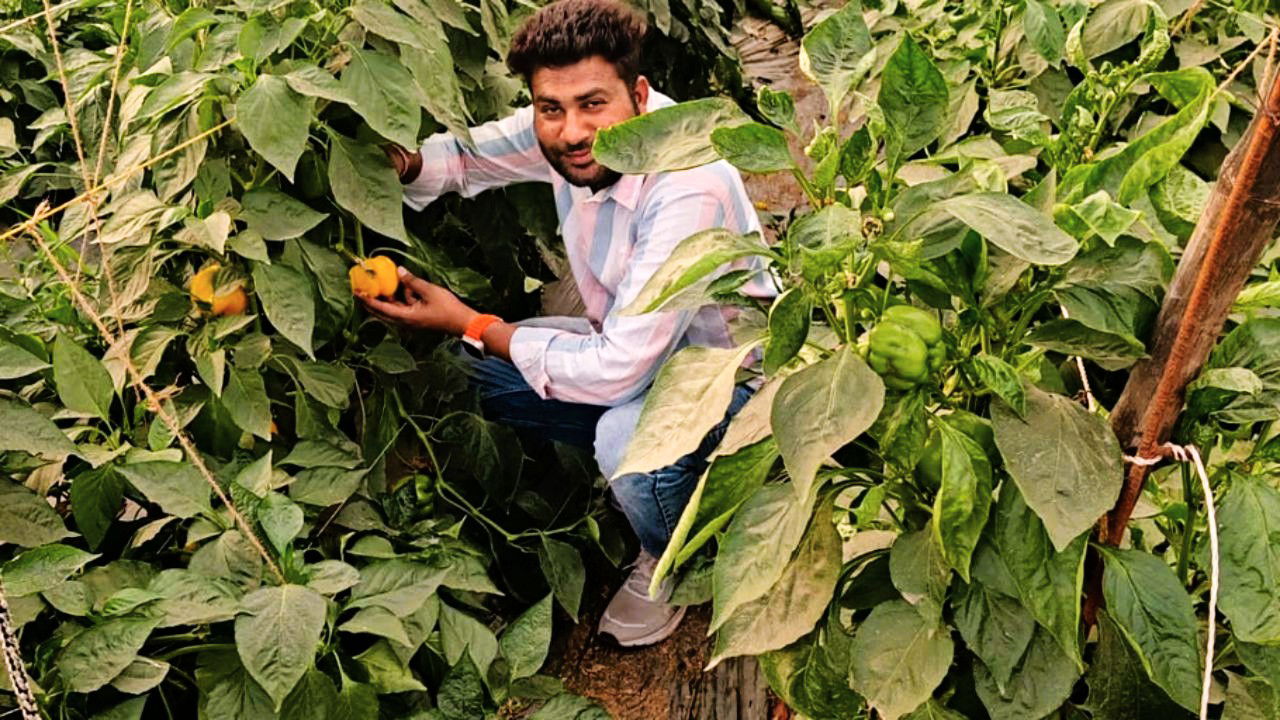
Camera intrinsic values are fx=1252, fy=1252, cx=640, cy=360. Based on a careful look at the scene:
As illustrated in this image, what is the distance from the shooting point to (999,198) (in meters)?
1.03

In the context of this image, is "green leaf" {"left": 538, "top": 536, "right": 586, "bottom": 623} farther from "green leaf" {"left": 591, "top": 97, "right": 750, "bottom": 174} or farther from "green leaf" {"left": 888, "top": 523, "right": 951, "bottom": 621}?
"green leaf" {"left": 591, "top": 97, "right": 750, "bottom": 174}

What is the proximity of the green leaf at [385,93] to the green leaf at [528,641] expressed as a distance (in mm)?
625

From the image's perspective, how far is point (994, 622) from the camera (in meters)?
1.16

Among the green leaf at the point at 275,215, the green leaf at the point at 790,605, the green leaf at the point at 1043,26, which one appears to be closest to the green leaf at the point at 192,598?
the green leaf at the point at 275,215

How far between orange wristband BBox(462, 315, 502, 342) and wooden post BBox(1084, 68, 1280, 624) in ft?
3.42

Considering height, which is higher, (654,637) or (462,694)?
(462,694)

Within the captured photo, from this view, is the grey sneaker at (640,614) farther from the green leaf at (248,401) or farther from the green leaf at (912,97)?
the green leaf at (912,97)

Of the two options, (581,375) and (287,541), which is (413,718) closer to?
(287,541)

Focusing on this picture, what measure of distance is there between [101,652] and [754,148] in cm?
87

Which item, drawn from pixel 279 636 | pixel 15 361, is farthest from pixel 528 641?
pixel 15 361

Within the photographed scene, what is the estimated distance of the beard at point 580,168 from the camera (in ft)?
6.28

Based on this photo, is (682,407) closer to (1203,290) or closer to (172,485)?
(1203,290)

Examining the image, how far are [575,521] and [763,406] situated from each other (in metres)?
1.12

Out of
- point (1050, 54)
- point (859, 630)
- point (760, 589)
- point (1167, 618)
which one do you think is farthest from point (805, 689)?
point (1050, 54)
